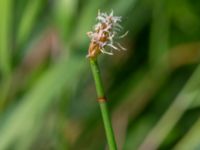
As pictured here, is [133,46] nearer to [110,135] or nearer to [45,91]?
[45,91]

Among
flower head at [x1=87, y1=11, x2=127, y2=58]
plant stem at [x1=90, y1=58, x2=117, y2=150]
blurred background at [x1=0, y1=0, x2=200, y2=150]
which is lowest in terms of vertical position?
plant stem at [x1=90, y1=58, x2=117, y2=150]

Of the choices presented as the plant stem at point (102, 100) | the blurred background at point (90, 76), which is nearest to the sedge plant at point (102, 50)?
the plant stem at point (102, 100)

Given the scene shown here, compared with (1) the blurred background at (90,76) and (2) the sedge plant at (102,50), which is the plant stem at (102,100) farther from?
(1) the blurred background at (90,76)

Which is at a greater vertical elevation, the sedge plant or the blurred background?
the blurred background

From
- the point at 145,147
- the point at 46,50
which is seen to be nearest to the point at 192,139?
the point at 145,147

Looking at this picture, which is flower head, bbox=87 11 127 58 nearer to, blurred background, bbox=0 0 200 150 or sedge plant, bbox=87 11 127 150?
sedge plant, bbox=87 11 127 150

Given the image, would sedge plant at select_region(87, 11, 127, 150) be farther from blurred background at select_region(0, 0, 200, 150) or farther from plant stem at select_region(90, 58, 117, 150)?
blurred background at select_region(0, 0, 200, 150)

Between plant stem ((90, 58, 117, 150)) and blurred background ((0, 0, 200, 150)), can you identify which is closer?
plant stem ((90, 58, 117, 150))

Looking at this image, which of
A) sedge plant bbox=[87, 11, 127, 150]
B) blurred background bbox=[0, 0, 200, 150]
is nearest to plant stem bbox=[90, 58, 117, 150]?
sedge plant bbox=[87, 11, 127, 150]

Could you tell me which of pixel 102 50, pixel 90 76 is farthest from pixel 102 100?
pixel 90 76
